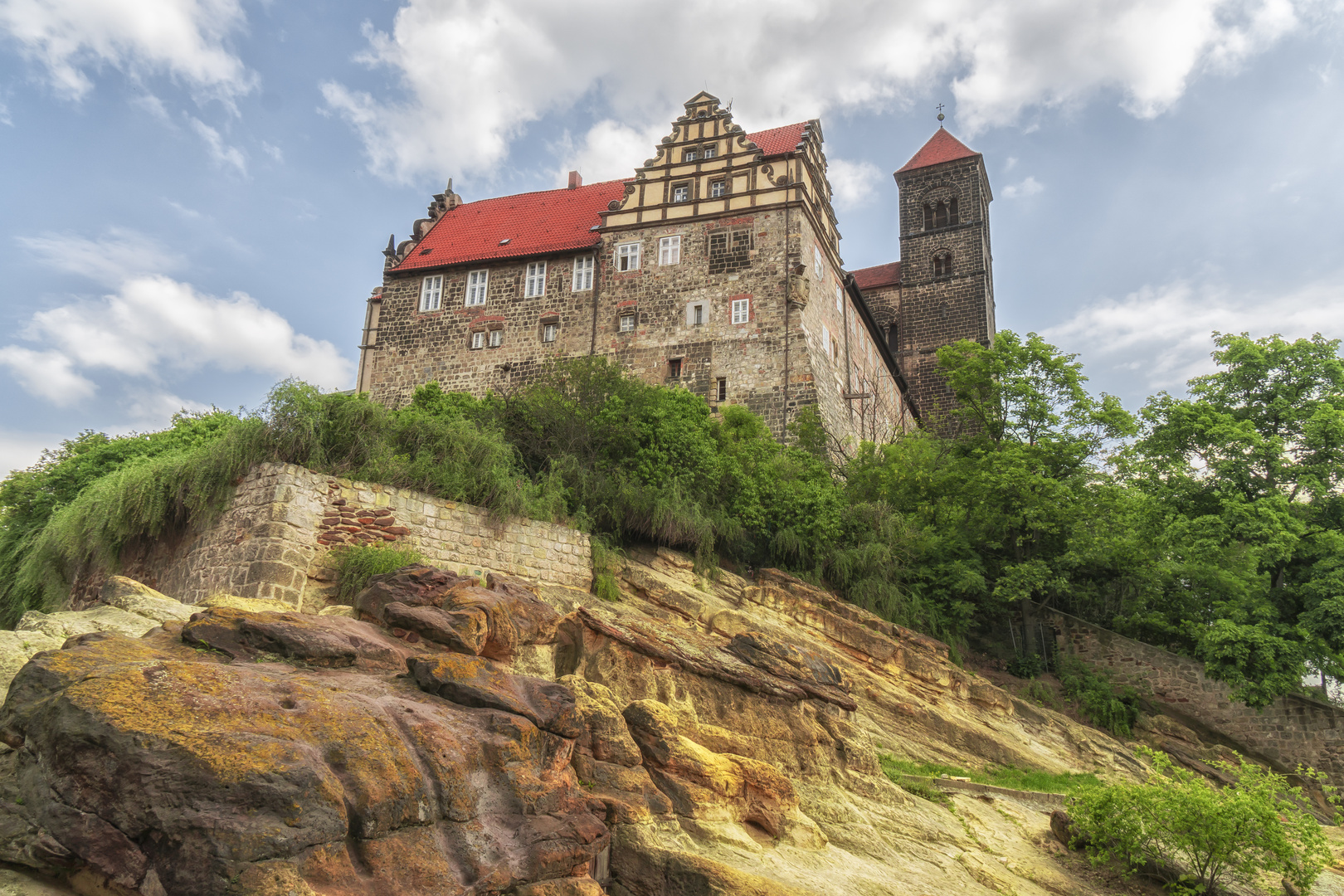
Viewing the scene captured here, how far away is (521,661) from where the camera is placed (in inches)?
390

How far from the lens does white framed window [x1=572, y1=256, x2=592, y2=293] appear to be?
107ft

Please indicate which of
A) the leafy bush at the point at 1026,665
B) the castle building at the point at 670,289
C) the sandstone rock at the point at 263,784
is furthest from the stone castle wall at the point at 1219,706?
the sandstone rock at the point at 263,784

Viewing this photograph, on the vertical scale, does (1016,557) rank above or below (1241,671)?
above

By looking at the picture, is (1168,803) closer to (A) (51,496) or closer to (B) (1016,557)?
(B) (1016,557)

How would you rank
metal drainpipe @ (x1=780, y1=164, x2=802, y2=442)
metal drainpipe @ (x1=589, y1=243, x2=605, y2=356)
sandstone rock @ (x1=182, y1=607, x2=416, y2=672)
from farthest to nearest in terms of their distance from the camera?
metal drainpipe @ (x1=589, y1=243, x2=605, y2=356) < metal drainpipe @ (x1=780, y1=164, x2=802, y2=442) < sandstone rock @ (x1=182, y1=607, x2=416, y2=672)

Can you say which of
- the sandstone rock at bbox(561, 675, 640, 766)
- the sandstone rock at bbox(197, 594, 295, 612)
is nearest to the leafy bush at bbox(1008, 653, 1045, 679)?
the sandstone rock at bbox(561, 675, 640, 766)

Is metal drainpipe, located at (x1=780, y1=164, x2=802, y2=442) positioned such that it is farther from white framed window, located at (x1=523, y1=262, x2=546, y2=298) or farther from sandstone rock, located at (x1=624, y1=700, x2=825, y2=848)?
sandstone rock, located at (x1=624, y1=700, x2=825, y2=848)

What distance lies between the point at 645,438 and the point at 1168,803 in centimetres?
1154

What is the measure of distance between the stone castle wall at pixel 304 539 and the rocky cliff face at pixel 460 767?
3.06 m

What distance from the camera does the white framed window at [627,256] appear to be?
32.2 metres

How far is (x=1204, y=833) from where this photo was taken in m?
9.91

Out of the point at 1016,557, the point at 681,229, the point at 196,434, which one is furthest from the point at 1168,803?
the point at 681,229

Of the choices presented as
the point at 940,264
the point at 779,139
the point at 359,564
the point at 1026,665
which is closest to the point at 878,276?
the point at 940,264

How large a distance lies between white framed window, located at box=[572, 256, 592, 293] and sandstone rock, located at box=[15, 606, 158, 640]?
25.0 m
